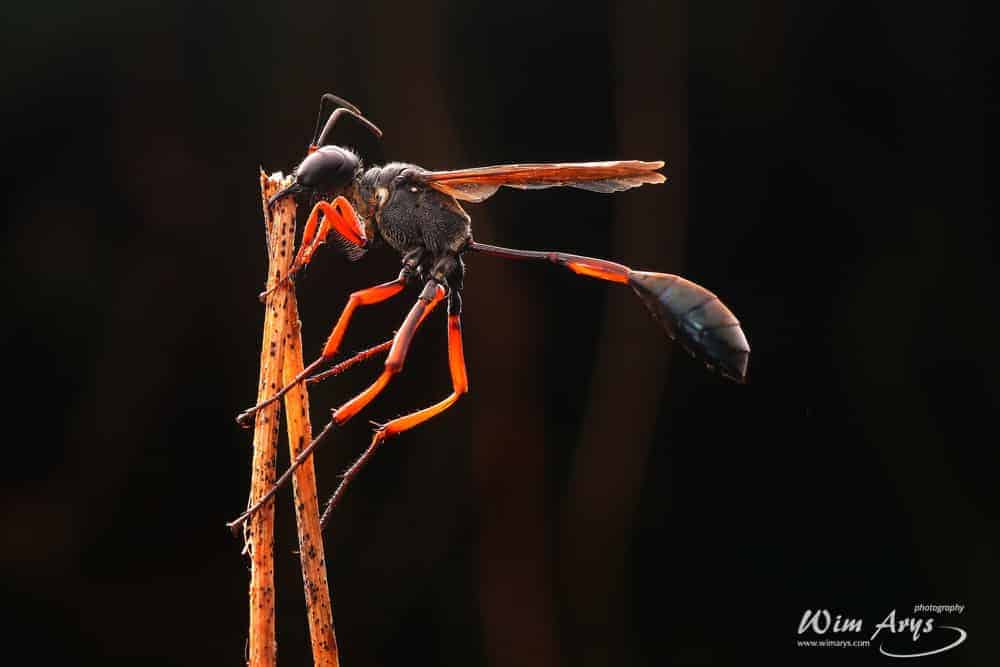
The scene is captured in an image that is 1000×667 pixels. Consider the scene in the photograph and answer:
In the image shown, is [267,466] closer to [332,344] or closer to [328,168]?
[332,344]

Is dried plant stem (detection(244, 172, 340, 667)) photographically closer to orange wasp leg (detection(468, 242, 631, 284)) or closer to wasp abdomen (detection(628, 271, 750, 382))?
orange wasp leg (detection(468, 242, 631, 284))

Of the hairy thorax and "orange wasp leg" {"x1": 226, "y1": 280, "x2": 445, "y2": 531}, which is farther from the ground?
the hairy thorax

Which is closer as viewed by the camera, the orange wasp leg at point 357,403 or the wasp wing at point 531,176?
the orange wasp leg at point 357,403

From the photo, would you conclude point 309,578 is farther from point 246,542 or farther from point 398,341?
point 398,341

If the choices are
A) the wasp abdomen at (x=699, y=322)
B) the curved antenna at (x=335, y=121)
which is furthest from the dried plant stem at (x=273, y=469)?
the wasp abdomen at (x=699, y=322)

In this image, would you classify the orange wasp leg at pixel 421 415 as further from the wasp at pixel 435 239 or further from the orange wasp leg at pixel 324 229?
the orange wasp leg at pixel 324 229

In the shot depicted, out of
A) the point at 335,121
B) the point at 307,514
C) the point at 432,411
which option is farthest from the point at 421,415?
the point at 335,121

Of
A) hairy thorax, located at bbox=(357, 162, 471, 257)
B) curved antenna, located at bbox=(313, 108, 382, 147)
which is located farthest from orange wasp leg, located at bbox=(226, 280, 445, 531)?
curved antenna, located at bbox=(313, 108, 382, 147)
